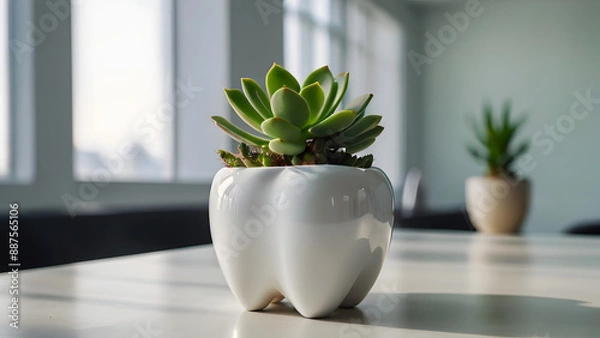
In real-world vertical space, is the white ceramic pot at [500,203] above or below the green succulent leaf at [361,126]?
below

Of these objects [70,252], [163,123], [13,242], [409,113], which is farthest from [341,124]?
[409,113]

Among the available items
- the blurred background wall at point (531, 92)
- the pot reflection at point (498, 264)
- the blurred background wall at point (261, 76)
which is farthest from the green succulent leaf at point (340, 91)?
the blurred background wall at point (531, 92)

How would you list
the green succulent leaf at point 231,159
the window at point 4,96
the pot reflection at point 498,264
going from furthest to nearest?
the window at point 4,96 → the pot reflection at point 498,264 → the green succulent leaf at point 231,159

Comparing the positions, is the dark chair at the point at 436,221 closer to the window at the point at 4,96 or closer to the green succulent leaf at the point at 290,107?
the window at the point at 4,96

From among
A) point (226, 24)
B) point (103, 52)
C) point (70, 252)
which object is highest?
point (226, 24)

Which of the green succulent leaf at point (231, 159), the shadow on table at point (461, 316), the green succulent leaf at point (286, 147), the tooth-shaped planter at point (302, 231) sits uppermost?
the green succulent leaf at point (286, 147)

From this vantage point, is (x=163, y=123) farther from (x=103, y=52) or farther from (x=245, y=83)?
(x=245, y=83)

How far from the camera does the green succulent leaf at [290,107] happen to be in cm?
54

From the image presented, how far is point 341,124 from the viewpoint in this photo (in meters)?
0.57

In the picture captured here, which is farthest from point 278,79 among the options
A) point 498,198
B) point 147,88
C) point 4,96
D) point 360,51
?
point 360,51

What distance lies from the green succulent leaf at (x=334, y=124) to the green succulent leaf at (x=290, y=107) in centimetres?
1

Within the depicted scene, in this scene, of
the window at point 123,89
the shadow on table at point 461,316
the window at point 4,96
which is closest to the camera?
the shadow on table at point 461,316

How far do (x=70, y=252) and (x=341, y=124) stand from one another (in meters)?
1.31

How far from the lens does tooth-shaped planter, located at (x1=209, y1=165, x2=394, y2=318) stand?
21.9 inches
